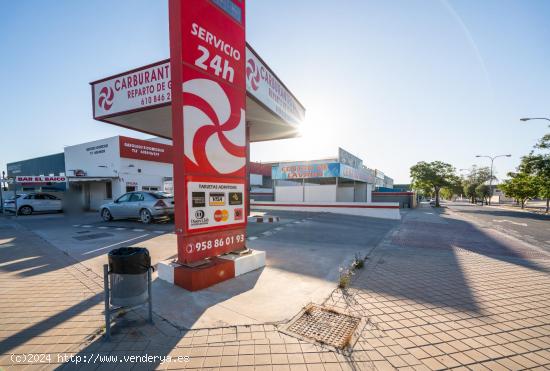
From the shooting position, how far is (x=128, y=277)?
8.98 feet

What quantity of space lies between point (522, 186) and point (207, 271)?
152ft

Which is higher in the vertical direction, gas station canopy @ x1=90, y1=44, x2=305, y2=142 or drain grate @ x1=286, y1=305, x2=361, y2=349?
gas station canopy @ x1=90, y1=44, x2=305, y2=142

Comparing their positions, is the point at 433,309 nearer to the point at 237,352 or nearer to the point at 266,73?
the point at 237,352

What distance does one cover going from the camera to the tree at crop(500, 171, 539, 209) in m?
29.3

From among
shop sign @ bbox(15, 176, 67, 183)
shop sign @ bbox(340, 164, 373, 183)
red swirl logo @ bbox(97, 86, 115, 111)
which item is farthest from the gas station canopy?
shop sign @ bbox(15, 176, 67, 183)

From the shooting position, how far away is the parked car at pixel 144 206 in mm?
10344

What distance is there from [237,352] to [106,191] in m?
22.1

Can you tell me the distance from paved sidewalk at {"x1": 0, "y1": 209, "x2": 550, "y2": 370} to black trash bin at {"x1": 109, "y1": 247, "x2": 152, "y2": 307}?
33cm

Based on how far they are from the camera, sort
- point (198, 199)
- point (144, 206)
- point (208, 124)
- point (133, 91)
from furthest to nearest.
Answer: point (144, 206)
point (133, 91)
point (208, 124)
point (198, 199)

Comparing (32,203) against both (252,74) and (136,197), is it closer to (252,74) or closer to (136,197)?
(136,197)

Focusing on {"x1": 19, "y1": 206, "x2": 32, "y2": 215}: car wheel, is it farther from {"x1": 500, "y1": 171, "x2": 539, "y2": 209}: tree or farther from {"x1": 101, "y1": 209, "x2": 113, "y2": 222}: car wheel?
{"x1": 500, "y1": 171, "x2": 539, "y2": 209}: tree

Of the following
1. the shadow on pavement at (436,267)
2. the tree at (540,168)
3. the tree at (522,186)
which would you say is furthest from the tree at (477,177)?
the shadow on pavement at (436,267)

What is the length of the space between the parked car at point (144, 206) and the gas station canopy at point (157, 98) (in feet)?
11.9

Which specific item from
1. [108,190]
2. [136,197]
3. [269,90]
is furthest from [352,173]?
[108,190]
